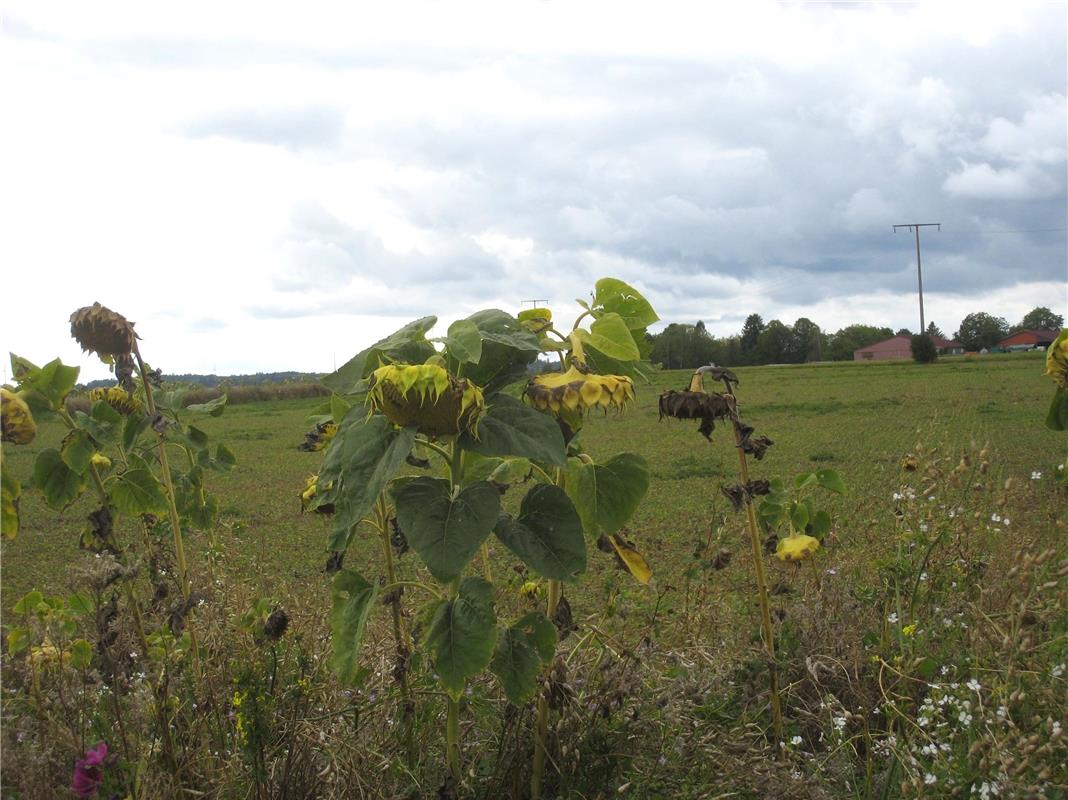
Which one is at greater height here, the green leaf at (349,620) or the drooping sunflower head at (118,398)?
the drooping sunflower head at (118,398)

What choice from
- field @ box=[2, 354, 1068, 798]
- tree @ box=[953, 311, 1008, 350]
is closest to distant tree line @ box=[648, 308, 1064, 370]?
tree @ box=[953, 311, 1008, 350]

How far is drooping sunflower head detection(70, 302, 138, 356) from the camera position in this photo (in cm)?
163

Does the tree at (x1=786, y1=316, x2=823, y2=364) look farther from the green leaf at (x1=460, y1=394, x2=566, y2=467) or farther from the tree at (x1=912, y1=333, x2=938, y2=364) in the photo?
the green leaf at (x1=460, y1=394, x2=566, y2=467)

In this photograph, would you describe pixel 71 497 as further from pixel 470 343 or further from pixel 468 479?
pixel 470 343

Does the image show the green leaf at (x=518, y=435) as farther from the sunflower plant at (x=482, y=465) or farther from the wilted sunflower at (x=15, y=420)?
the wilted sunflower at (x=15, y=420)

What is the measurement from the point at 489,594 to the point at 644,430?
11.6m

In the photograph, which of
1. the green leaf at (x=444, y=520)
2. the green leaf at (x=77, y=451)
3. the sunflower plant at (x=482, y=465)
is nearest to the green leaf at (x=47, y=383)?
the green leaf at (x=77, y=451)

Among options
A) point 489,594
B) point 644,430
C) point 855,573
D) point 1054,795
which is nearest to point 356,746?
point 489,594

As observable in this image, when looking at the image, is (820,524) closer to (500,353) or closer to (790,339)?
(500,353)

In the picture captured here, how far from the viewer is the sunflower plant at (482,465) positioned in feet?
3.52

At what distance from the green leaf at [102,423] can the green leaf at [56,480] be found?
0.08 metres

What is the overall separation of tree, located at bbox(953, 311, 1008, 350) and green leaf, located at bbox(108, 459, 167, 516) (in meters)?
57.7

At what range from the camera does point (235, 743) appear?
159cm

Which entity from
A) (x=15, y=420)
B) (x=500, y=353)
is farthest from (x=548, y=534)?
(x=15, y=420)
